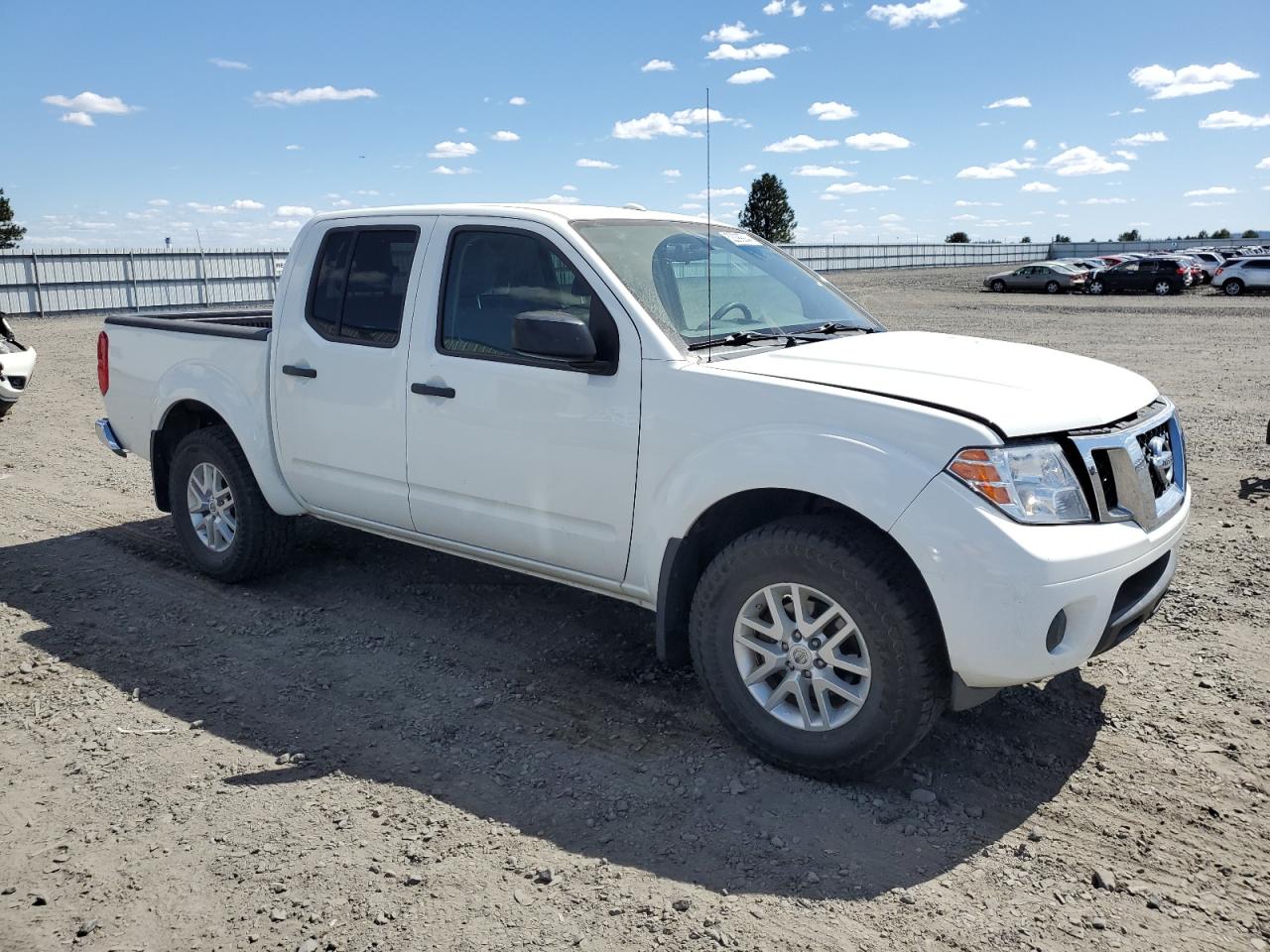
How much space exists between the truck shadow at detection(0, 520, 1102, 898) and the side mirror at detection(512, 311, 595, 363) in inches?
59.0

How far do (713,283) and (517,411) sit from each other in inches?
41.2

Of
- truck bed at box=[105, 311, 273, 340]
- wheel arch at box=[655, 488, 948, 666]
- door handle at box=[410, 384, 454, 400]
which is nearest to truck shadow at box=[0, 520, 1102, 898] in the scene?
wheel arch at box=[655, 488, 948, 666]

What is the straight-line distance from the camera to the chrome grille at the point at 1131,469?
3.48m

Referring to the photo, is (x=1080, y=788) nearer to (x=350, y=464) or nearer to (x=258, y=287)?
(x=350, y=464)

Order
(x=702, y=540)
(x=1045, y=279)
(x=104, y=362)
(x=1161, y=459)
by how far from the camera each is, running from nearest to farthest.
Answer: (x=1161, y=459), (x=702, y=540), (x=104, y=362), (x=1045, y=279)

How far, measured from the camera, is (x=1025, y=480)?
3.32 metres

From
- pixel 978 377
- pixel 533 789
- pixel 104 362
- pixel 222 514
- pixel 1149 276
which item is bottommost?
pixel 533 789

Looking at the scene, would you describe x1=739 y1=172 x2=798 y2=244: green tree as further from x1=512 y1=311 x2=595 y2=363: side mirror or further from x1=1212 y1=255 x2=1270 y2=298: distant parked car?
x1=512 y1=311 x2=595 y2=363: side mirror

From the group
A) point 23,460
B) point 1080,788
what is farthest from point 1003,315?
point 1080,788

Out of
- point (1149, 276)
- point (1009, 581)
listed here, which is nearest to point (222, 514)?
point (1009, 581)

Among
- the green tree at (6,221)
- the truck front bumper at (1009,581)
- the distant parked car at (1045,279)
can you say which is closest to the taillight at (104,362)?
the truck front bumper at (1009,581)

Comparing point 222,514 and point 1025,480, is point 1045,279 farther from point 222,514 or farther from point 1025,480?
point 1025,480

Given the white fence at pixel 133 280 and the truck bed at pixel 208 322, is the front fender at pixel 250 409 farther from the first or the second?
the white fence at pixel 133 280

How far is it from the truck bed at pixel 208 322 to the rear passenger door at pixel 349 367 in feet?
1.22
